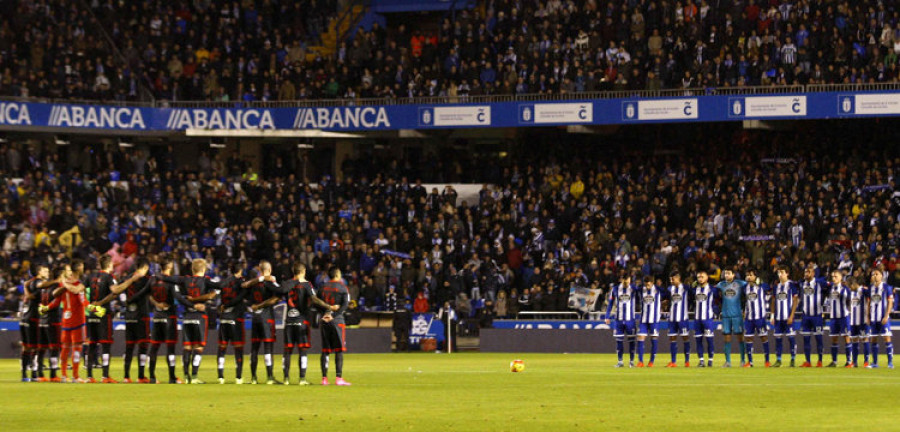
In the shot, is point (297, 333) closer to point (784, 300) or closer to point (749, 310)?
point (749, 310)

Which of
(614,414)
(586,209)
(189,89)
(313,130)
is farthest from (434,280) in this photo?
(614,414)

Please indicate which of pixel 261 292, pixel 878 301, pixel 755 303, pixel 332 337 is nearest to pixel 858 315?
pixel 878 301

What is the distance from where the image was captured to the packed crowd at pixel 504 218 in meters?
41.6

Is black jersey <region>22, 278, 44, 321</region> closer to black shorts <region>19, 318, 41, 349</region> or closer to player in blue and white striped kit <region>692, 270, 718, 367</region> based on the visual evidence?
black shorts <region>19, 318, 41, 349</region>

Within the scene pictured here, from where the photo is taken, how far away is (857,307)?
29375 mm

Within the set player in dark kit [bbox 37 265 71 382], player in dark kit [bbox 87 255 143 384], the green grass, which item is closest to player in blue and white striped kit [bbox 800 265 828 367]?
the green grass

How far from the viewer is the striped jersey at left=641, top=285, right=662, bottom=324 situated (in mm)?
30031

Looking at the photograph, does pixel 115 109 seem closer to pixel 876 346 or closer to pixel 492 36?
pixel 492 36

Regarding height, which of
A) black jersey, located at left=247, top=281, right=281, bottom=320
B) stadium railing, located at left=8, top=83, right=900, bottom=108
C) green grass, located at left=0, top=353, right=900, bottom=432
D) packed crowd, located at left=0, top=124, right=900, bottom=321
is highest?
stadium railing, located at left=8, top=83, right=900, bottom=108

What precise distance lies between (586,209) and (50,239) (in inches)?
649

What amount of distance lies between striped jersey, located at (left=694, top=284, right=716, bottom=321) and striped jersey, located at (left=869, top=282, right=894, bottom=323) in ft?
10.5

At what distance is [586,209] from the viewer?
45.4 metres

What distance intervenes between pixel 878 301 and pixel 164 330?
14463 millimetres

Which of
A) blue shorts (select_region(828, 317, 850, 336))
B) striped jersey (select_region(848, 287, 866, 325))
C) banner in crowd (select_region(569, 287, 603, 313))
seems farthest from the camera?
banner in crowd (select_region(569, 287, 603, 313))
